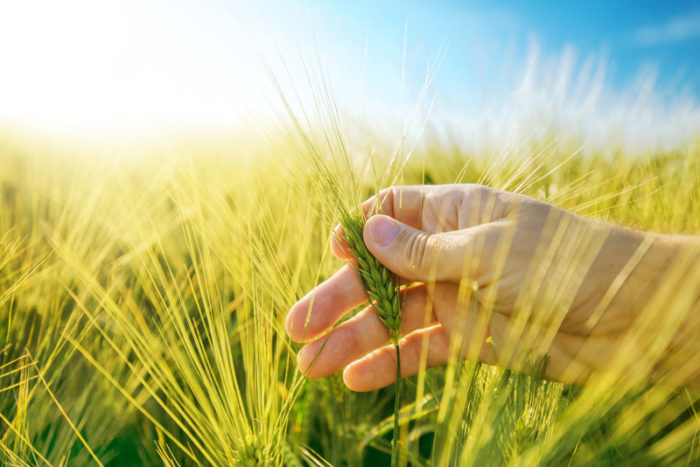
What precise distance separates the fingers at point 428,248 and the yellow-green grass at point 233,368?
8 cm

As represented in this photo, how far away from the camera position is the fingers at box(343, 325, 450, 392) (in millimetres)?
804

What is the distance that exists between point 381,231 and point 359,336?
0.27m

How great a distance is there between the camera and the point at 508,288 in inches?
28.1

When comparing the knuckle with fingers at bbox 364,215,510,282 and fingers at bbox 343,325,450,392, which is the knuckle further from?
fingers at bbox 343,325,450,392

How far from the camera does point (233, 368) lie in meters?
0.56

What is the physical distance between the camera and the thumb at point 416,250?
0.71 meters

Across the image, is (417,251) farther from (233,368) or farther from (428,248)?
(233,368)

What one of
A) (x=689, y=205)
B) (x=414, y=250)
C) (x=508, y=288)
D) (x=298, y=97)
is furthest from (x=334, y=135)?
(x=689, y=205)

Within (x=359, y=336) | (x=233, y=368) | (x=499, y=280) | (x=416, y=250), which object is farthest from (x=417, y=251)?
(x=233, y=368)

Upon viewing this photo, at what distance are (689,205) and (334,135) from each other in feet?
3.34

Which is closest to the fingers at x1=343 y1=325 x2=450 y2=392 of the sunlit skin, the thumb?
the sunlit skin

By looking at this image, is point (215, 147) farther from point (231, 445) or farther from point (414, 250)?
point (231, 445)

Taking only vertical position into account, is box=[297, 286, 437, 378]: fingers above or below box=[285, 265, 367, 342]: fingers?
below

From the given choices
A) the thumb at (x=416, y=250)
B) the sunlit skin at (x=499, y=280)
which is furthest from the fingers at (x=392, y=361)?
the thumb at (x=416, y=250)
